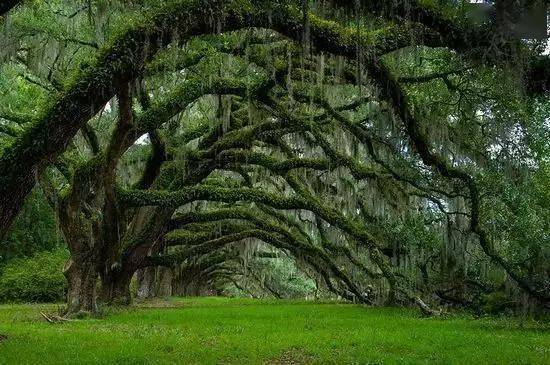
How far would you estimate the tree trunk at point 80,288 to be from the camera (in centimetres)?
1514

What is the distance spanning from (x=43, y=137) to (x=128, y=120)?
218 centimetres

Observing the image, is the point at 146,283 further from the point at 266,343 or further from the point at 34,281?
the point at 266,343

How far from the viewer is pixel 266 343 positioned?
1052 cm

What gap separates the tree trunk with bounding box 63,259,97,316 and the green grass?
93cm

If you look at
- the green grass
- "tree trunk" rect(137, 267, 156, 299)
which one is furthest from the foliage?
the green grass

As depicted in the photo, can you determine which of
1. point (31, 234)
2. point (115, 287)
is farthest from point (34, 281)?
point (115, 287)

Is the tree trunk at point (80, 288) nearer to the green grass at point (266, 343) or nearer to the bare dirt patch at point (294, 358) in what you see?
the green grass at point (266, 343)

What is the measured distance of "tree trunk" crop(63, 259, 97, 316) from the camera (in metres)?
15.1

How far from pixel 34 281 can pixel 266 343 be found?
19544 mm

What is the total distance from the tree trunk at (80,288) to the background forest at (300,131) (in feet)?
0.18

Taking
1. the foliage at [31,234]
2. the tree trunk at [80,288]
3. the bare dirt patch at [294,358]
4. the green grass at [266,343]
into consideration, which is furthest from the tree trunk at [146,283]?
the bare dirt patch at [294,358]

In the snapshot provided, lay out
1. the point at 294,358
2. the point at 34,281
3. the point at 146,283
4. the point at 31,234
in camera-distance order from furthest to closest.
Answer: the point at 31,234 → the point at 146,283 → the point at 34,281 → the point at 294,358

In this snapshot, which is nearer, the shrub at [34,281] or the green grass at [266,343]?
the green grass at [266,343]

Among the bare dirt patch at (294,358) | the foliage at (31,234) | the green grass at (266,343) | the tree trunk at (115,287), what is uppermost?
the foliage at (31,234)
